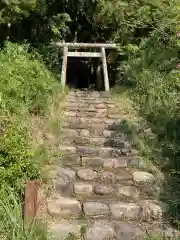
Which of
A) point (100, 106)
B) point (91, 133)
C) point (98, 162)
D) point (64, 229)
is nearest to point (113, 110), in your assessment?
point (100, 106)

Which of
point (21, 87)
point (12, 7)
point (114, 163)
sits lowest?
point (114, 163)

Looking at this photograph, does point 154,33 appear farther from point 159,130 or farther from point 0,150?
point 0,150

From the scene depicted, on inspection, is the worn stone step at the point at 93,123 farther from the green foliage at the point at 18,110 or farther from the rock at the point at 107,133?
the green foliage at the point at 18,110

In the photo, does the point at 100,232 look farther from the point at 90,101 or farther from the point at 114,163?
the point at 90,101

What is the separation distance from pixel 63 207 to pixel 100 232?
629mm

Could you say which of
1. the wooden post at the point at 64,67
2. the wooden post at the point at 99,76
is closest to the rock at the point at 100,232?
the wooden post at the point at 64,67

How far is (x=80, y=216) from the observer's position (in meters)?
4.47

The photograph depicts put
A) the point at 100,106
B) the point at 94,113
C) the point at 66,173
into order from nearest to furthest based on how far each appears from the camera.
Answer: the point at 66,173
the point at 94,113
the point at 100,106

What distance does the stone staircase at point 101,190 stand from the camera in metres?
4.26

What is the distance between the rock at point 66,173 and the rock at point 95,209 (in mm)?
585

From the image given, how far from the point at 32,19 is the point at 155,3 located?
3.68 m

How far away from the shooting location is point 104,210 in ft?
14.9

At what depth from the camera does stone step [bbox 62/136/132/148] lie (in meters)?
6.13

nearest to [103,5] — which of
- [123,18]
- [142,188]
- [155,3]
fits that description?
[123,18]
